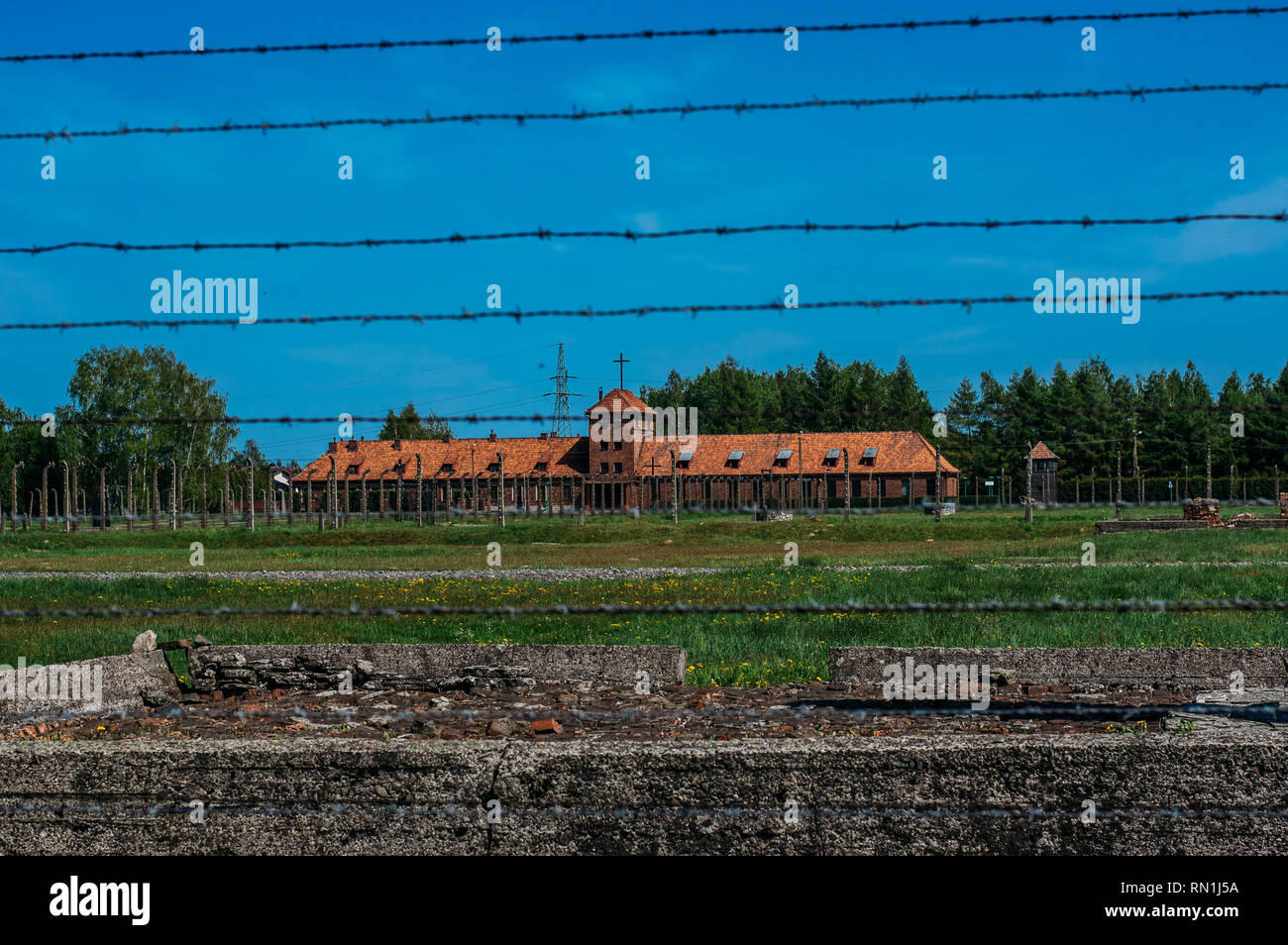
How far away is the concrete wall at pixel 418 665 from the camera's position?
24.9 ft

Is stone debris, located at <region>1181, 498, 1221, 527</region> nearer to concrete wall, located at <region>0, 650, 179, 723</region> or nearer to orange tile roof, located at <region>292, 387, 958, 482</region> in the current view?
orange tile roof, located at <region>292, 387, 958, 482</region>

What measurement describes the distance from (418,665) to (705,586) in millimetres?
13528

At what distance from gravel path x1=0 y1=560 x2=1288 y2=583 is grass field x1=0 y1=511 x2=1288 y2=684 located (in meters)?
0.50

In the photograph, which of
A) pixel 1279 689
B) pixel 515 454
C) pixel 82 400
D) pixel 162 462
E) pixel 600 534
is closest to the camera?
pixel 1279 689

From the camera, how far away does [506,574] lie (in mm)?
26078

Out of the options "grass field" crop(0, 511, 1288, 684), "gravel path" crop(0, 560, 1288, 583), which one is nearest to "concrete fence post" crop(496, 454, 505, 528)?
"grass field" crop(0, 511, 1288, 684)

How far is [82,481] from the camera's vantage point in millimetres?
72312

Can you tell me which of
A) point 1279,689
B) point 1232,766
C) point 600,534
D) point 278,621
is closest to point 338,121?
point 1232,766

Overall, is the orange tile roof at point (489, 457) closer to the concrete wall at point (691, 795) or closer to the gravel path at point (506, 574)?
the gravel path at point (506, 574)

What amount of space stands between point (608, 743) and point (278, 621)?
11145 millimetres

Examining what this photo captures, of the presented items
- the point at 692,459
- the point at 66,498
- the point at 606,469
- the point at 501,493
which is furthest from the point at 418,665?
the point at 606,469

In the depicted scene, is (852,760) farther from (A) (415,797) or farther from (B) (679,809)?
(A) (415,797)

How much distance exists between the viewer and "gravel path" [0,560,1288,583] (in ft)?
80.3

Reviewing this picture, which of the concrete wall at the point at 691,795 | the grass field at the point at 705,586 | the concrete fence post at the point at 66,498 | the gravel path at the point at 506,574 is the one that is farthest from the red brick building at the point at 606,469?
the concrete wall at the point at 691,795
